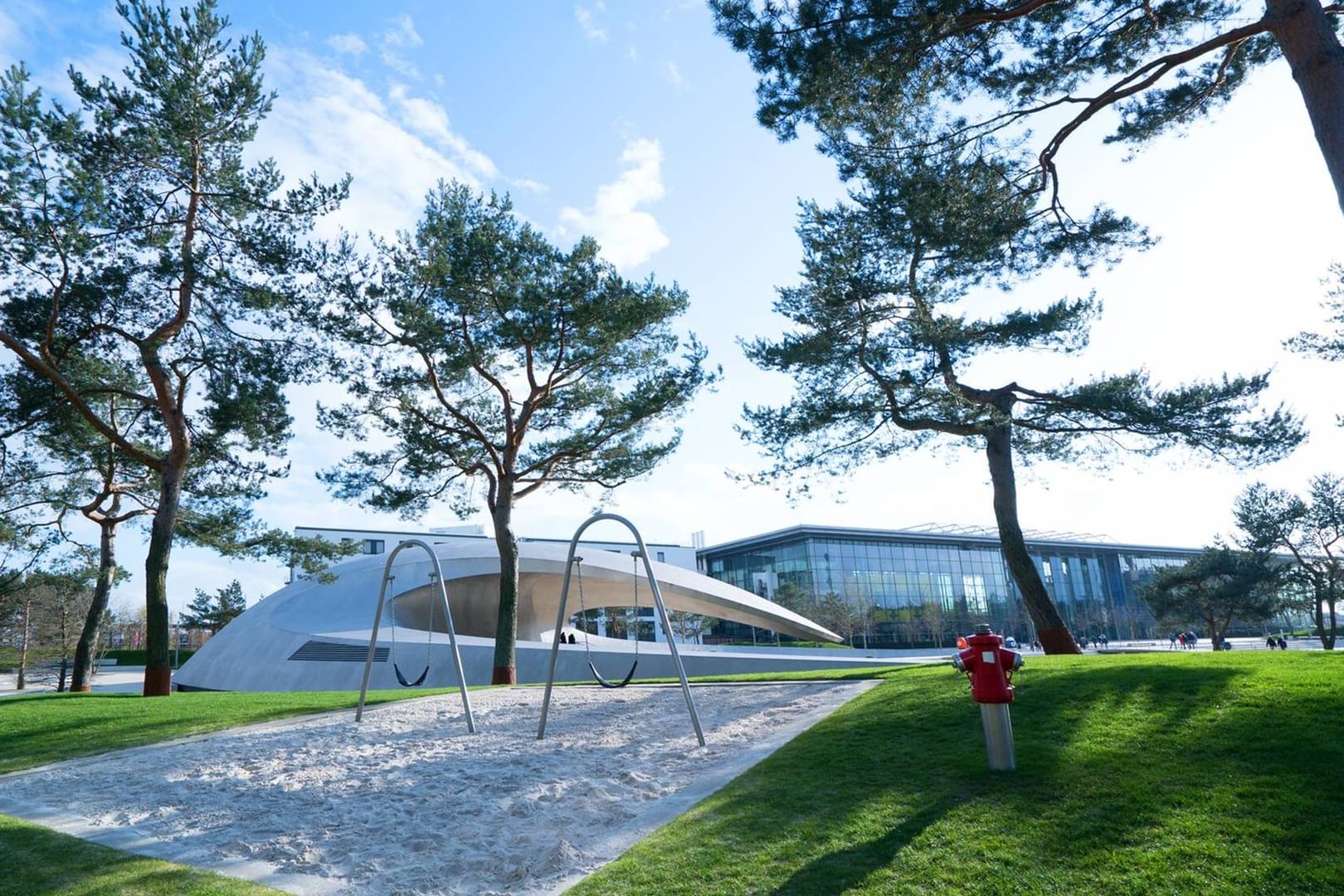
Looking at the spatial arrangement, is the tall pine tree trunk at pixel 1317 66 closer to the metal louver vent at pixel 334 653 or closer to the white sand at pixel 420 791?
the white sand at pixel 420 791

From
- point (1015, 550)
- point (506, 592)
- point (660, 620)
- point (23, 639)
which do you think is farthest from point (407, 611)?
point (660, 620)

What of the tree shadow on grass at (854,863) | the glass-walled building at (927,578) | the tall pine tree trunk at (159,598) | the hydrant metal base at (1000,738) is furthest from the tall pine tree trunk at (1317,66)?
the glass-walled building at (927,578)

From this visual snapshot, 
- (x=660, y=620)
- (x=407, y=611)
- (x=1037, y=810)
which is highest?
(x=407, y=611)

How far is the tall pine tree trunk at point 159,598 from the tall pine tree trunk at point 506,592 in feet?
20.3

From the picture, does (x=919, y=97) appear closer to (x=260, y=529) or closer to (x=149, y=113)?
(x=149, y=113)

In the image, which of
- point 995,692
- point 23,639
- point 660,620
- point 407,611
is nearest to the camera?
point 995,692

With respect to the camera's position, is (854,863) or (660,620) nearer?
(854,863)

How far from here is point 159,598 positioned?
50.9ft

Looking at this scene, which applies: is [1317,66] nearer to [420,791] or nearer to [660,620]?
[660,620]

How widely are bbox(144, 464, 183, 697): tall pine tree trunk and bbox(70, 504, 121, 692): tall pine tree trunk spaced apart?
575cm

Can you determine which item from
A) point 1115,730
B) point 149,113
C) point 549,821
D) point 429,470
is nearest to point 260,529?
point 429,470

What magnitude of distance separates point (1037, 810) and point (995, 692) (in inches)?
35.9

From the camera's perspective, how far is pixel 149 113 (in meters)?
14.9

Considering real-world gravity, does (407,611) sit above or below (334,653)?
above
